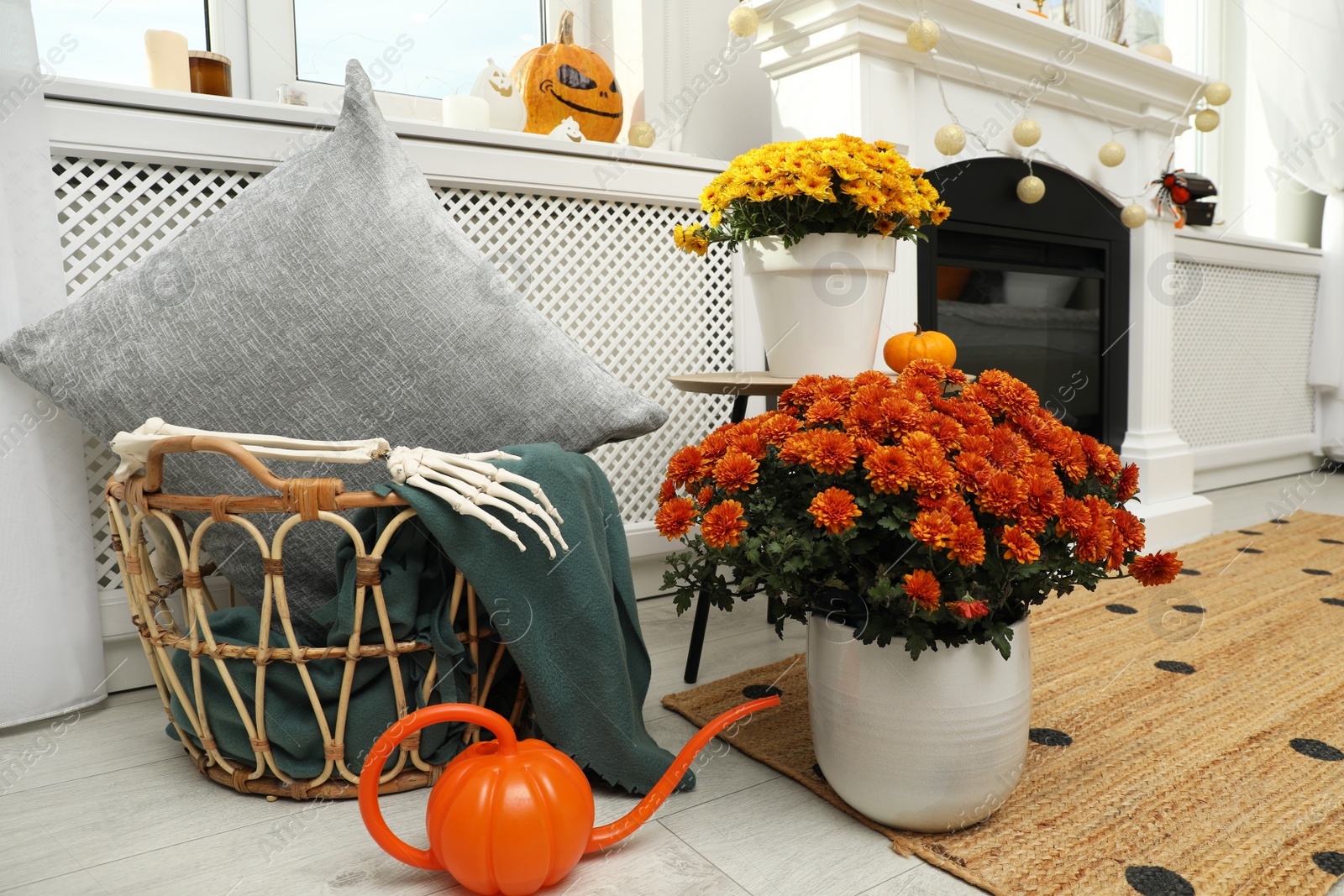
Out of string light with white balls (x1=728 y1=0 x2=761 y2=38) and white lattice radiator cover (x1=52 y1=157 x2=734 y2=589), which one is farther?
string light with white balls (x1=728 y1=0 x2=761 y2=38)

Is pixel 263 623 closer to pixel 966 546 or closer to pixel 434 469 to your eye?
pixel 434 469

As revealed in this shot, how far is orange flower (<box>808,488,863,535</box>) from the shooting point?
850 millimetres

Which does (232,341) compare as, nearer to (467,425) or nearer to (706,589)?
(467,425)

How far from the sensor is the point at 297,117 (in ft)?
4.69

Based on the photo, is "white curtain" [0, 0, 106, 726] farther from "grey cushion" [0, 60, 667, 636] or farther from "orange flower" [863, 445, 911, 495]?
"orange flower" [863, 445, 911, 495]

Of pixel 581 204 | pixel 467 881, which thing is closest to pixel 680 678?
pixel 467 881

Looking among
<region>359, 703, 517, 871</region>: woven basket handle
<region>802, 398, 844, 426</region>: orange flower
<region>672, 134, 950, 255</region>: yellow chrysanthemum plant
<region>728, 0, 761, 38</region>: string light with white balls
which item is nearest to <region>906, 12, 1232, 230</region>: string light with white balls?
<region>728, 0, 761, 38</region>: string light with white balls

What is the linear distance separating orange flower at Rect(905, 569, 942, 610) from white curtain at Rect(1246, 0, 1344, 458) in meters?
3.41

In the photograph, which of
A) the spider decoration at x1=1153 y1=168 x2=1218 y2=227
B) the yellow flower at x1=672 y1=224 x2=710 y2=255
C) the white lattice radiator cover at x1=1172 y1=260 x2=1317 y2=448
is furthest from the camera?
the white lattice radiator cover at x1=1172 y1=260 x2=1317 y2=448

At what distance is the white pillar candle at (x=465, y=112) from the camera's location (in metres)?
1.70

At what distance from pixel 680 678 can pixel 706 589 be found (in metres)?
0.47

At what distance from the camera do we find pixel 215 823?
0.97 metres

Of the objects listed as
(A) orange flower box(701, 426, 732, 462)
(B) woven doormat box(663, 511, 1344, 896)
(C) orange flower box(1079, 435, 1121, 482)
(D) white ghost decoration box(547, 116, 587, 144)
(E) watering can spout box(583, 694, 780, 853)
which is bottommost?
(B) woven doormat box(663, 511, 1344, 896)

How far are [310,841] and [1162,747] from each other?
1022mm
